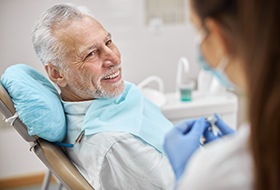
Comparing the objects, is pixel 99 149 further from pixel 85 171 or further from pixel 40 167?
pixel 40 167

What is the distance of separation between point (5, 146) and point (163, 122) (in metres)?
1.53

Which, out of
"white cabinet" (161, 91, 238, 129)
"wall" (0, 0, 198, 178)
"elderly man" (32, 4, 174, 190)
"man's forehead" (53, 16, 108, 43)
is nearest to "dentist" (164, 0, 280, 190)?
"elderly man" (32, 4, 174, 190)

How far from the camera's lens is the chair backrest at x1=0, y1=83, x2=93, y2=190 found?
48.5 inches

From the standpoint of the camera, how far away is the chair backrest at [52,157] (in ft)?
4.04

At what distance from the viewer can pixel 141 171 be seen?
129cm

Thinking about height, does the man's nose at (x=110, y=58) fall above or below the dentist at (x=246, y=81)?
below

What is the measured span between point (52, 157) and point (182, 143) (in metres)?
0.50

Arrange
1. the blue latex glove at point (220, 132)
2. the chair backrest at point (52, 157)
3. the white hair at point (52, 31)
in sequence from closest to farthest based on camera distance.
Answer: the blue latex glove at point (220, 132) → the chair backrest at point (52, 157) → the white hair at point (52, 31)

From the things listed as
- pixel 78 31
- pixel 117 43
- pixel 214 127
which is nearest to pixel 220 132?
pixel 214 127

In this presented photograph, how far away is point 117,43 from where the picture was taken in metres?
2.64

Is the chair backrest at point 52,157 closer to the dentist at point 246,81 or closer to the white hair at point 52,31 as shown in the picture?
the white hair at point 52,31

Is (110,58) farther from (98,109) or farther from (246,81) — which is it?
(246,81)

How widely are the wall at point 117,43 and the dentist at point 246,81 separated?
6.45 ft

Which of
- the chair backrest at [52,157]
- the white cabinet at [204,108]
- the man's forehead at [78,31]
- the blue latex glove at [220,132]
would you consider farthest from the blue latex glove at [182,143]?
the white cabinet at [204,108]
